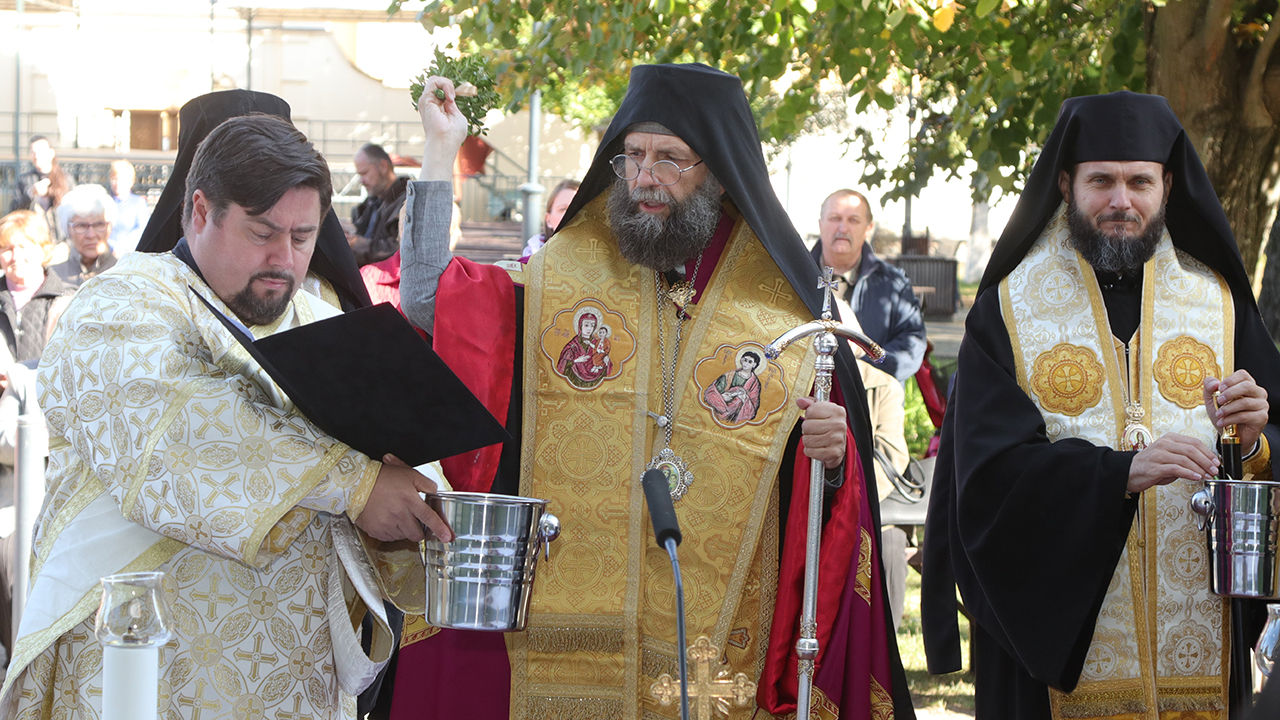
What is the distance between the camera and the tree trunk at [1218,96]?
7.00 meters

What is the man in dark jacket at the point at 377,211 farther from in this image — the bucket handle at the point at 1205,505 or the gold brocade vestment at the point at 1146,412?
the bucket handle at the point at 1205,505

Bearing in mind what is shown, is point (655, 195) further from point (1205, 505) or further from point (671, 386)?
→ point (1205, 505)

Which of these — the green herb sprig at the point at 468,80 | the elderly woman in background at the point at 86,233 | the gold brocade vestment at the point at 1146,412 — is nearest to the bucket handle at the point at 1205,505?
the gold brocade vestment at the point at 1146,412

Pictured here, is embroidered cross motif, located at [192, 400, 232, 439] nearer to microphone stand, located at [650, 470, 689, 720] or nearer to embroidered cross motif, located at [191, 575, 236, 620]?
embroidered cross motif, located at [191, 575, 236, 620]

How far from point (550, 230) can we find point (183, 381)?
14.9ft

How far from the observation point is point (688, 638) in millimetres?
3504

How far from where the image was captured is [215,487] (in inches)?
95.3

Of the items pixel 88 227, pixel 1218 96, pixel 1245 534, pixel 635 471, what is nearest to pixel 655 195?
pixel 635 471

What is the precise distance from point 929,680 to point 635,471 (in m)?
3.95

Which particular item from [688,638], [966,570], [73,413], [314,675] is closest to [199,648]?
[314,675]

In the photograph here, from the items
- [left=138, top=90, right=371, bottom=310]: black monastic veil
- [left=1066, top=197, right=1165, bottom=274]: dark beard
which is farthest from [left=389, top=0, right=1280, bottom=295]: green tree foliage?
[left=138, top=90, right=371, bottom=310]: black monastic veil

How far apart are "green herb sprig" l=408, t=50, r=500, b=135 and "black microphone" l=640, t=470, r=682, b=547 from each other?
1.69 meters

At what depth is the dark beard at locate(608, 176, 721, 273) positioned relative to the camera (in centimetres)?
367

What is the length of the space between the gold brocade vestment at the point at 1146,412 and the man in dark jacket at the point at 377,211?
13.6 feet
